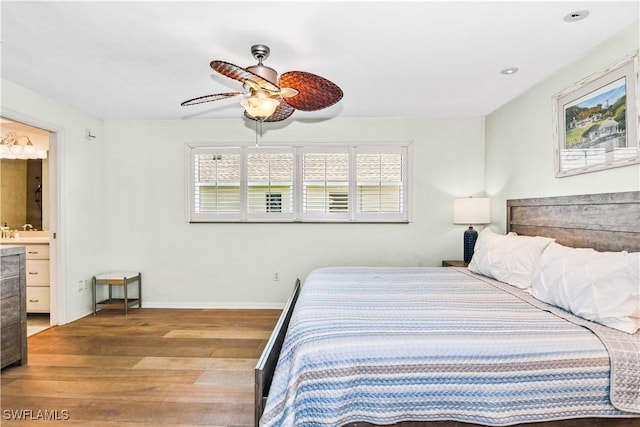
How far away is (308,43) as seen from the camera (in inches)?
99.0

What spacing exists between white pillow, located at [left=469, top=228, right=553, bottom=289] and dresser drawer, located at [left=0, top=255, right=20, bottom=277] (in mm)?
3928

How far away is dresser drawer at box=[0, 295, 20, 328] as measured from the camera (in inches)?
108

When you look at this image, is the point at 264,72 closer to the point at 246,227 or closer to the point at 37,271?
the point at 246,227

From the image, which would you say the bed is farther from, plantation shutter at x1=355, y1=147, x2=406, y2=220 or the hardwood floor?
plantation shutter at x1=355, y1=147, x2=406, y2=220

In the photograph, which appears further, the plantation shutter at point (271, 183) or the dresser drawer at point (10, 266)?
the plantation shutter at point (271, 183)

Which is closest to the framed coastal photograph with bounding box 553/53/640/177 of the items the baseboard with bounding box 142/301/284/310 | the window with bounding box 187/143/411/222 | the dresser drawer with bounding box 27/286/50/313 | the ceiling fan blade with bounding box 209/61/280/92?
the window with bounding box 187/143/411/222

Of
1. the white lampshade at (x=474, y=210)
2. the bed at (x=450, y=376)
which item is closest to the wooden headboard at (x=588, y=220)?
the white lampshade at (x=474, y=210)

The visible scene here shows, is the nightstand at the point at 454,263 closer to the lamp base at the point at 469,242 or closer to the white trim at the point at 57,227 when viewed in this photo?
the lamp base at the point at 469,242

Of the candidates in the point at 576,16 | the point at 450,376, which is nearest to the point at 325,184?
the point at 576,16

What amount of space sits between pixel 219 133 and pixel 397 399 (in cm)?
392

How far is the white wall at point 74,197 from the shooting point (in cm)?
383

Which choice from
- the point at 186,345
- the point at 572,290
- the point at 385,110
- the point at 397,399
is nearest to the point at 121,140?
the point at 186,345

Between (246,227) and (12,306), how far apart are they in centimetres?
238

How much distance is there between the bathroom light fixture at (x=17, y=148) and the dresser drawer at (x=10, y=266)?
229 centimetres
